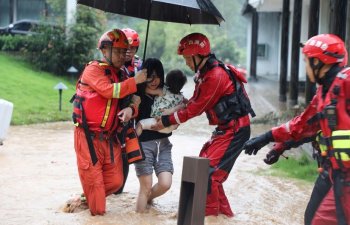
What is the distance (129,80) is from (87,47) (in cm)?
1989

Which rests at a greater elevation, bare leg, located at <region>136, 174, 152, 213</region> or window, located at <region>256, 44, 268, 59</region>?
window, located at <region>256, 44, 268, 59</region>

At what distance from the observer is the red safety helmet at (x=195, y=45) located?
5.68 m

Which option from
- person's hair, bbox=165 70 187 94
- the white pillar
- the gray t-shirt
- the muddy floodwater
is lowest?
the muddy floodwater

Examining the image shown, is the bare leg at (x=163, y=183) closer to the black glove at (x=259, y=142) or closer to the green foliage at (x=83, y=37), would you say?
the black glove at (x=259, y=142)

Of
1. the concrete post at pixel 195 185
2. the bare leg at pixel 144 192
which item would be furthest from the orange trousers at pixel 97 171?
the concrete post at pixel 195 185

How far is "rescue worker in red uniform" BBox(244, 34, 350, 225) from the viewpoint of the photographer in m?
3.97

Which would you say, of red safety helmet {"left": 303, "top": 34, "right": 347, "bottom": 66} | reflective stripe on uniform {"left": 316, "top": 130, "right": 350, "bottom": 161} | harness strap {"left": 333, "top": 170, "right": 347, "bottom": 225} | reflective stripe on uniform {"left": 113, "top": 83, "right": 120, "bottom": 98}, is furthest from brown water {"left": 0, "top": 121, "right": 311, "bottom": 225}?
red safety helmet {"left": 303, "top": 34, "right": 347, "bottom": 66}

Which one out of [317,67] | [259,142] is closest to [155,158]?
[259,142]

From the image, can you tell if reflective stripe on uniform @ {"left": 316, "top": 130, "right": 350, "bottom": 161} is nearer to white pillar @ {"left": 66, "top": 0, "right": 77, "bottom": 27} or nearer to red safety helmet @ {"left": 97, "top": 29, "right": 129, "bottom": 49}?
red safety helmet @ {"left": 97, "top": 29, "right": 129, "bottom": 49}

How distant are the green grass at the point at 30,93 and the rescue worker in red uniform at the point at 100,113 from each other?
8888 mm

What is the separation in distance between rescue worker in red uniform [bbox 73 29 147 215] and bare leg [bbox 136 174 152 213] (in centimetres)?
38

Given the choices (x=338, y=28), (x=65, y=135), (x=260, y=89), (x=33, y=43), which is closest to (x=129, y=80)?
(x=338, y=28)

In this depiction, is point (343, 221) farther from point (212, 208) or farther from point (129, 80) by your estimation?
point (129, 80)

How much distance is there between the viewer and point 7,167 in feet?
30.2
